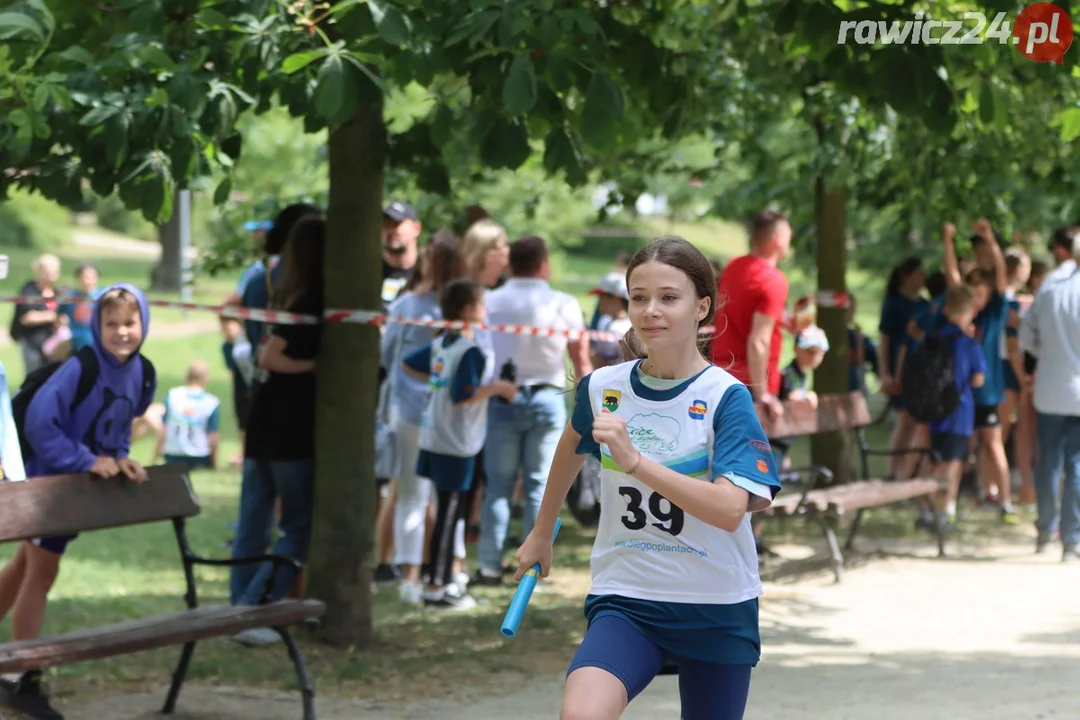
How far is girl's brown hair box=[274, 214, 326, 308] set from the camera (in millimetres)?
7086

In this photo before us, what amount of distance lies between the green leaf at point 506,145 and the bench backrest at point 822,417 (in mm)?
3948

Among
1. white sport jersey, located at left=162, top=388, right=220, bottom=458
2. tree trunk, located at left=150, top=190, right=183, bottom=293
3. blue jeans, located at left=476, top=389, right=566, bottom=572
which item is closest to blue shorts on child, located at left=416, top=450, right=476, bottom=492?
blue jeans, located at left=476, top=389, right=566, bottom=572

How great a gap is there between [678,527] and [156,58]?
111 inches

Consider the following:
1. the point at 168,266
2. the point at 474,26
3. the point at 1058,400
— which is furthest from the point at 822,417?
the point at 168,266

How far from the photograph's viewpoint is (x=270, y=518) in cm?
741

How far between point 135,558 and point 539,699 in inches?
171

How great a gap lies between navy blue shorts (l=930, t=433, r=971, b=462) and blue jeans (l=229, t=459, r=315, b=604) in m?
5.33

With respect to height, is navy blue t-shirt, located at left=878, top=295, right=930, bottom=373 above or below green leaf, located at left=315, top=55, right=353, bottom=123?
below

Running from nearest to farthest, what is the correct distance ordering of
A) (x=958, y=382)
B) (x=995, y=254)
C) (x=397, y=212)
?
(x=397, y=212)
(x=958, y=382)
(x=995, y=254)

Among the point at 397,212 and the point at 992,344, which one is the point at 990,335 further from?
the point at 397,212

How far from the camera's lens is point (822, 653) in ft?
24.0

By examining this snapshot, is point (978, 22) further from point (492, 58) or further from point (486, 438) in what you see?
point (486, 438)

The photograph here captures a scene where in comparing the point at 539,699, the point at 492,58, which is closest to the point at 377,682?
the point at 539,699

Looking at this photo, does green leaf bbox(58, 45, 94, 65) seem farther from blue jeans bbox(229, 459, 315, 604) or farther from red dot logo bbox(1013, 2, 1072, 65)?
red dot logo bbox(1013, 2, 1072, 65)
